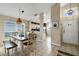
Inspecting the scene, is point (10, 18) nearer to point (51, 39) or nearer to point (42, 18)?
point (42, 18)

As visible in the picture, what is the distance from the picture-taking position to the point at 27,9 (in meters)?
1.88

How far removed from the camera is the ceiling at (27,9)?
6.11 ft

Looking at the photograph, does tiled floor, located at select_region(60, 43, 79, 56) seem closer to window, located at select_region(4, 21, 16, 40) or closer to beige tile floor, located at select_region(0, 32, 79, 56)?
beige tile floor, located at select_region(0, 32, 79, 56)

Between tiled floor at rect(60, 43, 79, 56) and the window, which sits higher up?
the window

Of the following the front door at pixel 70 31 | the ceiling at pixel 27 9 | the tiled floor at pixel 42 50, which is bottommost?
the tiled floor at pixel 42 50

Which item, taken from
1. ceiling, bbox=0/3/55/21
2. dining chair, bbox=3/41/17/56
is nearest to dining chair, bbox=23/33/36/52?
dining chair, bbox=3/41/17/56

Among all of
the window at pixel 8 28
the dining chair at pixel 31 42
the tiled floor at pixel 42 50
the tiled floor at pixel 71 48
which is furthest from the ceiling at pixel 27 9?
the tiled floor at pixel 71 48

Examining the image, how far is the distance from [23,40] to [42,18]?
53 centimetres

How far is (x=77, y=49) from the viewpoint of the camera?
1.83 m

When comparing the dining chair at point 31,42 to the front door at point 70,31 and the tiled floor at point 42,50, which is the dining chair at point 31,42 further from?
the front door at point 70,31

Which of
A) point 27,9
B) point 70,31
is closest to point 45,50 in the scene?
point 70,31

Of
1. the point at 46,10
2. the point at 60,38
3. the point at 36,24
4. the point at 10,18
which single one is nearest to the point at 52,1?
the point at 46,10

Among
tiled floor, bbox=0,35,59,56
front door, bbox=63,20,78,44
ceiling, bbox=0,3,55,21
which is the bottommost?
tiled floor, bbox=0,35,59,56

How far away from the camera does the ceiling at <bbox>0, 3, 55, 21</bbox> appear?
1.86 m
